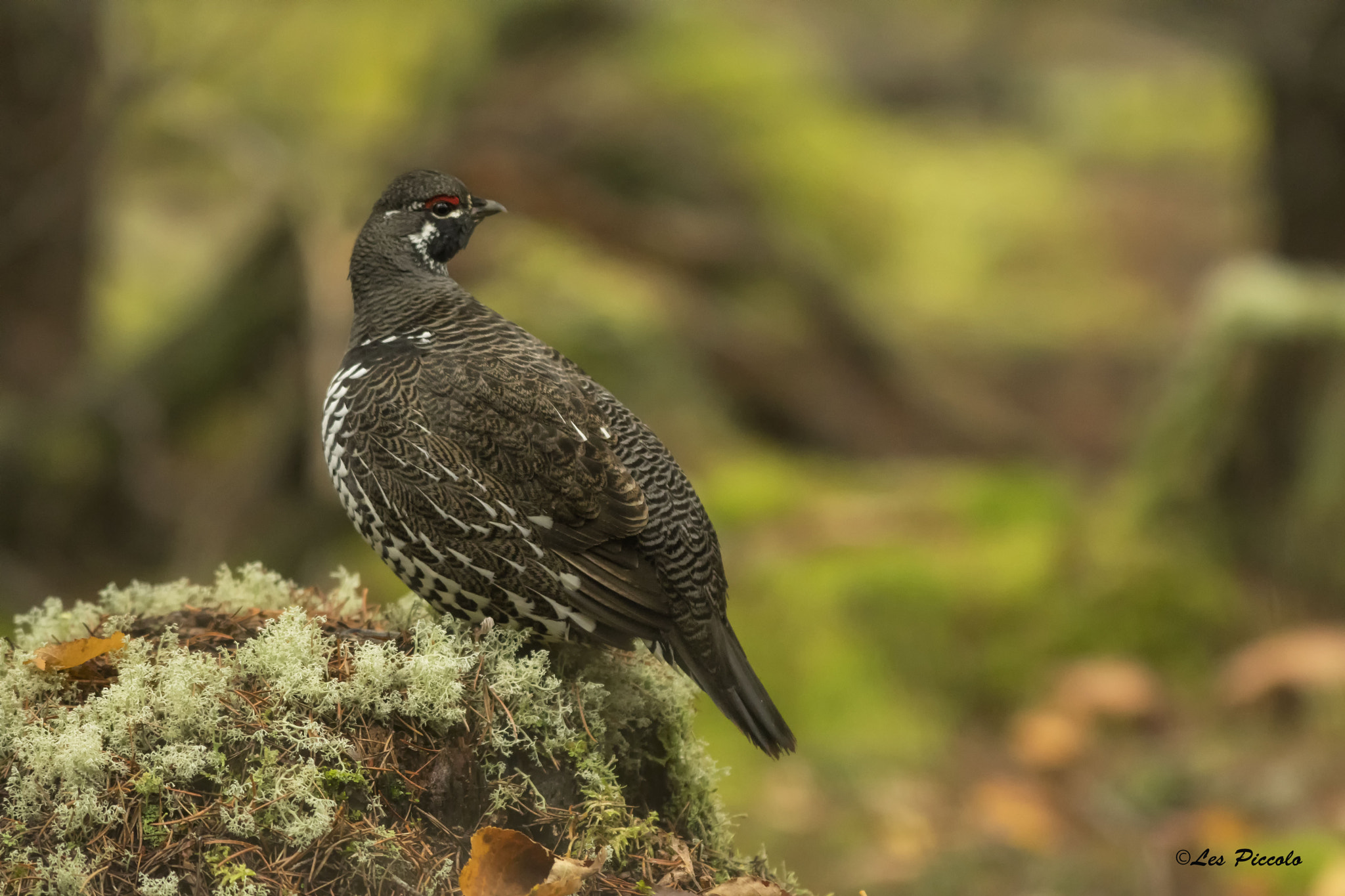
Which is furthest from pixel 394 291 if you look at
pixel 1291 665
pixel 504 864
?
pixel 1291 665

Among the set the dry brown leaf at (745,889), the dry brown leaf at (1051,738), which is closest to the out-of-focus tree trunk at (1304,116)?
the dry brown leaf at (1051,738)

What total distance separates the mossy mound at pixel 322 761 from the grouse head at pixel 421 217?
55.1 inches

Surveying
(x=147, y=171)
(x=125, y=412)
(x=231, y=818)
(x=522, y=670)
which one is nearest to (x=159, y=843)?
(x=231, y=818)

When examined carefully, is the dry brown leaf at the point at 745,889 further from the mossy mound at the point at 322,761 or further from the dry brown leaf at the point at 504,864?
the dry brown leaf at the point at 504,864

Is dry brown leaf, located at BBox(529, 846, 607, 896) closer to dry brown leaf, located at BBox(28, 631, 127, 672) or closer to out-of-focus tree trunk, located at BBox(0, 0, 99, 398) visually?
dry brown leaf, located at BBox(28, 631, 127, 672)

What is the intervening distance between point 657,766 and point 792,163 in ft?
41.6

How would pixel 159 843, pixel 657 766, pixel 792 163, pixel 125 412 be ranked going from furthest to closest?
pixel 792 163 → pixel 125 412 → pixel 657 766 → pixel 159 843

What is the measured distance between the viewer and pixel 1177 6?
523 inches

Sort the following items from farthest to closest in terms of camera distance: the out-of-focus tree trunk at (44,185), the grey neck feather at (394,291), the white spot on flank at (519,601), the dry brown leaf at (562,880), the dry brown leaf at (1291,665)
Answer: the out-of-focus tree trunk at (44,185), the dry brown leaf at (1291,665), the grey neck feather at (394,291), the white spot on flank at (519,601), the dry brown leaf at (562,880)

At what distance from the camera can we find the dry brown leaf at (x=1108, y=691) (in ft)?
23.9

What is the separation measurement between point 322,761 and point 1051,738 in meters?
5.43

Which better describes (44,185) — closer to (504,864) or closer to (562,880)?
(504,864)

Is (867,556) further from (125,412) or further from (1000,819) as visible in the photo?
(125,412)

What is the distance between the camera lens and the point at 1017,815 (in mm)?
6980
